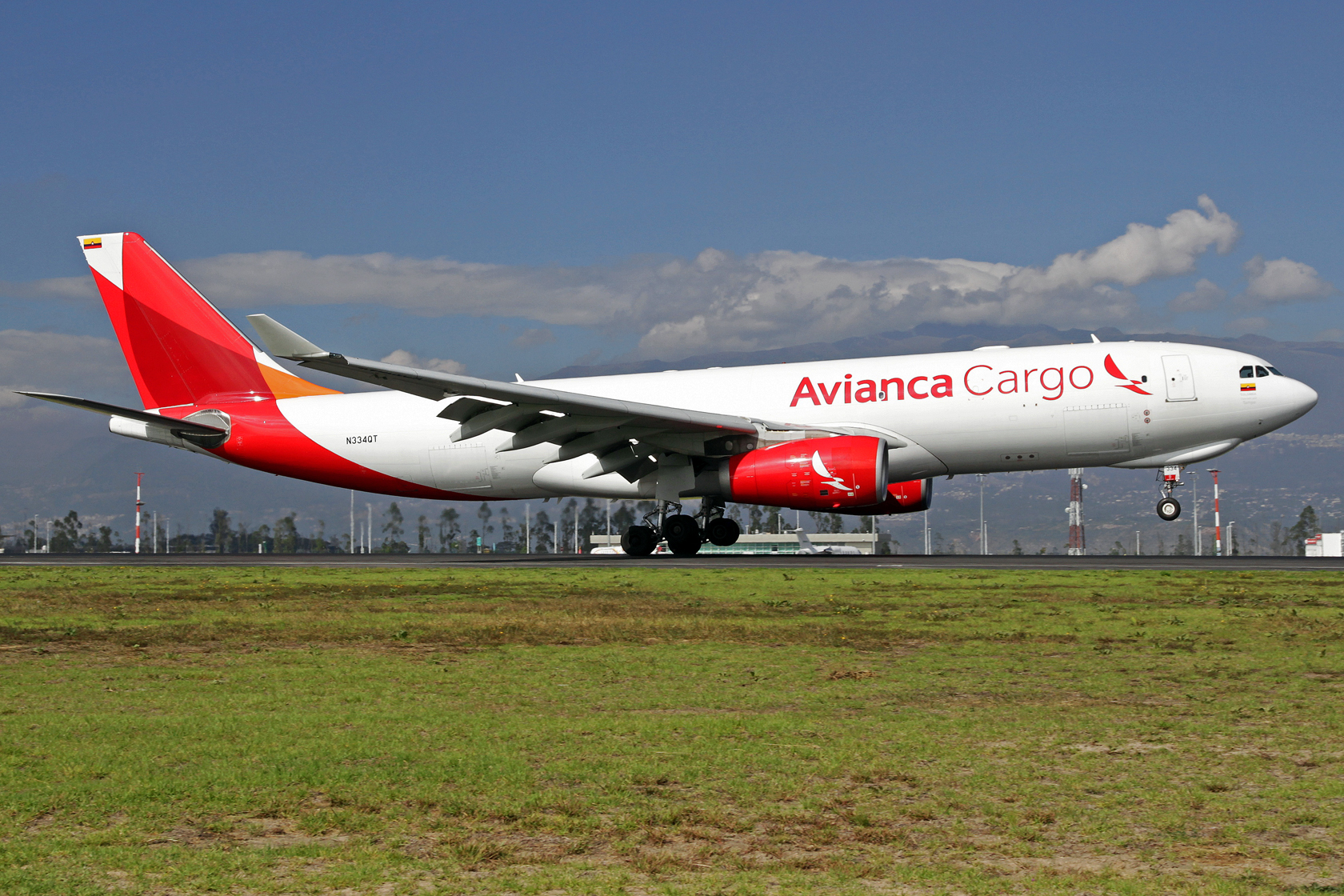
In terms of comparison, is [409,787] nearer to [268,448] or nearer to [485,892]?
[485,892]

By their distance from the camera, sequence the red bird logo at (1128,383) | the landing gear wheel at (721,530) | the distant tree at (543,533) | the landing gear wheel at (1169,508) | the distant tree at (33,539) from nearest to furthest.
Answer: the red bird logo at (1128,383) → the landing gear wheel at (1169,508) → the landing gear wheel at (721,530) → the distant tree at (33,539) → the distant tree at (543,533)

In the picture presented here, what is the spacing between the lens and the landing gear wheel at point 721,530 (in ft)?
92.0

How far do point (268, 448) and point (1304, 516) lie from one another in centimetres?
12316

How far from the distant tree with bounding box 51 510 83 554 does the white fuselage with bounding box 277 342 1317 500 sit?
12041cm

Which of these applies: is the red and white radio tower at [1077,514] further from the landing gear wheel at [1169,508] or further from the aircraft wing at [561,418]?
the aircraft wing at [561,418]

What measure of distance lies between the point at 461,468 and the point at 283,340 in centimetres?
728

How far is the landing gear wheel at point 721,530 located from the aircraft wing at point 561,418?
2027 mm

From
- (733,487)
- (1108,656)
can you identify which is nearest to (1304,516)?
(733,487)

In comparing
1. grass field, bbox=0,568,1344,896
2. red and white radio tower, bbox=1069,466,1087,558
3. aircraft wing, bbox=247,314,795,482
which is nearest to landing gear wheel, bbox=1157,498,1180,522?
aircraft wing, bbox=247,314,795,482

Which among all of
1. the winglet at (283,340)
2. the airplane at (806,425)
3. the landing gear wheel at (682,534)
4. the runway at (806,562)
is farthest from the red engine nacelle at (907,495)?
the winglet at (283,340)

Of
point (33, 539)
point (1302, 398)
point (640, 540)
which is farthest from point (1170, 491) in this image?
point (33, 539)

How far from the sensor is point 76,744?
21.1 ft

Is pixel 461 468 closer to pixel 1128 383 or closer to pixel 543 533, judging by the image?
pixel 1128 383

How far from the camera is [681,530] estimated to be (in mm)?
28156
